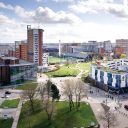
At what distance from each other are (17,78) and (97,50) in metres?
90.7

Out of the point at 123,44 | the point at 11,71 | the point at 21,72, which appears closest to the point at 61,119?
the point at 11,71

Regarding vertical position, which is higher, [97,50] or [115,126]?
[97,50]

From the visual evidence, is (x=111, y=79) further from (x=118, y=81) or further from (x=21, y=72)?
(x=21, y=72)

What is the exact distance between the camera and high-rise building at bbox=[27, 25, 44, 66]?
82.2 m

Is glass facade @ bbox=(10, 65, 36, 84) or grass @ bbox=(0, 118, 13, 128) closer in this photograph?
grass @ bbox=(0, 118, 13, 128)

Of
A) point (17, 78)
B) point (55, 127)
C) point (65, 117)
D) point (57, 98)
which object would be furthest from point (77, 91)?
point (17, 78)

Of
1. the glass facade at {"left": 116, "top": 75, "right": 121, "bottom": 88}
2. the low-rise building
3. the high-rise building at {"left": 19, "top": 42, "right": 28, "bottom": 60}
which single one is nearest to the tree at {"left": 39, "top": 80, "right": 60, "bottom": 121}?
the glass facade at {"left": 116, "top": 75, "right": 121, "bottom": 88}

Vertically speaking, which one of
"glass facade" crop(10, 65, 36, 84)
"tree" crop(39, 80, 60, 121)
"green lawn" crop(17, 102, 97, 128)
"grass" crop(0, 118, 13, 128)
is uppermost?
"glass facade" crop(10, 65, 36, 84)

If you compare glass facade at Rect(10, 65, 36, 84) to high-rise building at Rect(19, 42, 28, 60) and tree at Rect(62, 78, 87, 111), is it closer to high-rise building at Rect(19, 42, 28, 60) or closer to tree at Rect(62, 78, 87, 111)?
tree at Rect(62, 78, 87, 111)

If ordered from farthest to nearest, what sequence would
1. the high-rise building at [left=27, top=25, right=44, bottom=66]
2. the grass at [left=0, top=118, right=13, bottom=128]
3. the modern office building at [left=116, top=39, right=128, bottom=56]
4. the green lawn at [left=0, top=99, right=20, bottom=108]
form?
the modern office building at [left=116, top=39, right=128, bottom=56]
the high-rise building at [left=27, top=25, right=44, bottom=66]
the green lawn at [left=0, top=99, right=20, bottom=108]
the grass at [left=0, top=118, right=13, bottom=128]

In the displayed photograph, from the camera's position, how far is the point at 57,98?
4397 centimetres

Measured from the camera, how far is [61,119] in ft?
124

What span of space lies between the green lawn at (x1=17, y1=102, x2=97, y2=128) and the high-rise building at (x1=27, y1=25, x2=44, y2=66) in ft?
137

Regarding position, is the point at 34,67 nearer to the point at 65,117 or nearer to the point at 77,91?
the point at 77,91
